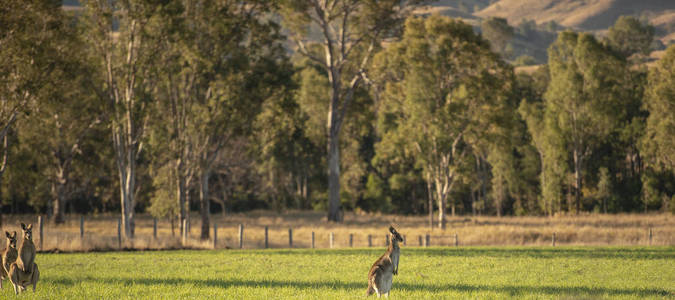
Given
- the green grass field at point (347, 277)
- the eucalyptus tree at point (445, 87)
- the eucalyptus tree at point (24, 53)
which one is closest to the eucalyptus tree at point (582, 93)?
the eucalyptus tree at point (445, 87)

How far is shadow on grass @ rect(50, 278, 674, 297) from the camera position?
14500 millimetres

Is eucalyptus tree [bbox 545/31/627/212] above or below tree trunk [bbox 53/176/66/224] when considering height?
above

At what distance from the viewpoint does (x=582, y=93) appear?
6656cm

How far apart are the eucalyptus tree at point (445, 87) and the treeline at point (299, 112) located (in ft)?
0.53

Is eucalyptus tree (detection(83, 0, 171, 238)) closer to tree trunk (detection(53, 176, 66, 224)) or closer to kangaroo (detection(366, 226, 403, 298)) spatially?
tree trunk (detection(53, 176, 66, 224))

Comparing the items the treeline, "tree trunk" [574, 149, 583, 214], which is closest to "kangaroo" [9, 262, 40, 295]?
the treeline

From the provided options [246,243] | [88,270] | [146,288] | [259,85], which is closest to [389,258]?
[146,288]

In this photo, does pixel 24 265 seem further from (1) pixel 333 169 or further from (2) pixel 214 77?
(1) pixel 333 169

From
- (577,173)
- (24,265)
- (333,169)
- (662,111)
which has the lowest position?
(24,265)

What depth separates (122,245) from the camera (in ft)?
108

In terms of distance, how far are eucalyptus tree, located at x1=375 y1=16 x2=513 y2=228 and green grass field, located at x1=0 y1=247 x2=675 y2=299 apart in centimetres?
2431

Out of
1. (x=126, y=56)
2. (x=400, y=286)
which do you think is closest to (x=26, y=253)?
(x=400, y=286)

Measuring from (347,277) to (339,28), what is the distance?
43036 millimetres

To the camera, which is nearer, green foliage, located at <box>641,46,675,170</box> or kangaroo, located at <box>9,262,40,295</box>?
kangaroo, located at <box>9,262,40,295</box>
